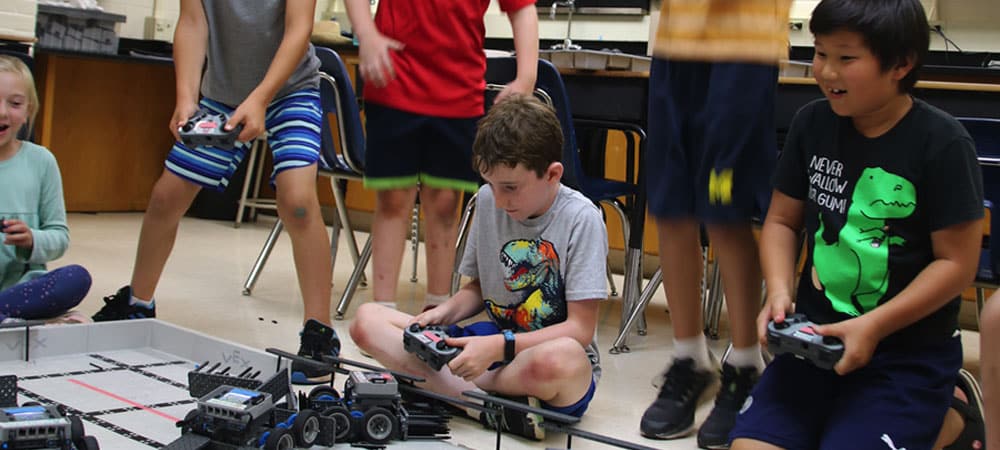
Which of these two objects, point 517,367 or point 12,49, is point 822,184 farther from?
point 12,49

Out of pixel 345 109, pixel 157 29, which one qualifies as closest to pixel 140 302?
pixel 345 109

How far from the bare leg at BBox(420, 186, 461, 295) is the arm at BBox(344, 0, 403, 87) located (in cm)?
28

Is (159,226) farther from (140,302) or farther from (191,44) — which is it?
(191,44)

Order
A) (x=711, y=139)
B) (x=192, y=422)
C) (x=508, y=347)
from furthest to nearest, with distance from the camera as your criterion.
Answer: (x=508, y=347)
(x=711, y=139)
(x=192, y=422)

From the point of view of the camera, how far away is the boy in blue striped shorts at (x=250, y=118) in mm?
2182

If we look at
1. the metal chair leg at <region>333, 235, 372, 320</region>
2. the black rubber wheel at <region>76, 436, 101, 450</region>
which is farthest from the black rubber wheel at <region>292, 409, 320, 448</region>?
the metal chair leg at <region>333, 235, 372, 320</region>

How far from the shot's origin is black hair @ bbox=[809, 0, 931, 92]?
4.50 ft

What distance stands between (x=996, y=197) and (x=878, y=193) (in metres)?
1.21

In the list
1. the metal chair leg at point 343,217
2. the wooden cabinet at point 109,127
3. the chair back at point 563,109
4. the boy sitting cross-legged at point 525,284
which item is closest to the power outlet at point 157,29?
the wooden cabinet at point 109,127

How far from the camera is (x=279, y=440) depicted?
141 cm

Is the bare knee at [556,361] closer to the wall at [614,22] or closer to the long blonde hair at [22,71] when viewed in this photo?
the long blonde hair at [22,71]

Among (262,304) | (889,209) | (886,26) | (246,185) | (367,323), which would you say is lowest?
(262,304)

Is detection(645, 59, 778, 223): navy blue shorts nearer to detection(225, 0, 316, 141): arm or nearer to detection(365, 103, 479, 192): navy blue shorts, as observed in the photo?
detection(365, 103, 479, 192): navy blue shorts

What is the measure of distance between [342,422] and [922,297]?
0.81m
